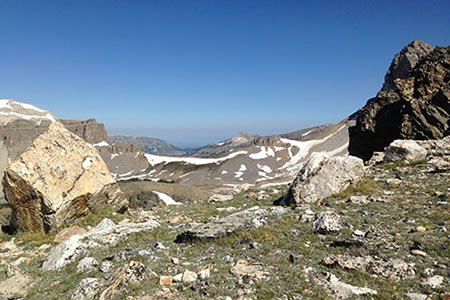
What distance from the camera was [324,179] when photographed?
13.2 metres

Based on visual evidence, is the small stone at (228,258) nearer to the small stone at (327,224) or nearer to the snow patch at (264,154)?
the small stone at (327,224)

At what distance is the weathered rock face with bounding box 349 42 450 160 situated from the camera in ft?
85.9

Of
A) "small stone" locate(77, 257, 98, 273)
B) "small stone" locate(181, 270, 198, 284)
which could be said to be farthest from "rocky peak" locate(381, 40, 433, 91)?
"small stone" locate(77, 257, 98, 273)

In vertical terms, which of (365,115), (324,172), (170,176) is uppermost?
(365,115)

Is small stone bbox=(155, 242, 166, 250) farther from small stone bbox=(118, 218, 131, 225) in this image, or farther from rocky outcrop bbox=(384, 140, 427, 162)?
rocky outcrop bbox=(384, 140, 427, 162)

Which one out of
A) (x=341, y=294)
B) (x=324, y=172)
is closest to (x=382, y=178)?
(x=324, y=172)

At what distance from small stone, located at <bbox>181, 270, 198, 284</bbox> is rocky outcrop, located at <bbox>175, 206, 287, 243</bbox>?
2.43 metres

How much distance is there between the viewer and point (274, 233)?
29.2 ft

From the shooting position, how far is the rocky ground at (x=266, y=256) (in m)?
5.72

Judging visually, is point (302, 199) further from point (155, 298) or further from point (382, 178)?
point (155, 298)

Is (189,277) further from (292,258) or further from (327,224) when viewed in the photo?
(327,224)

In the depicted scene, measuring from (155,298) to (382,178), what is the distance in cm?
1466

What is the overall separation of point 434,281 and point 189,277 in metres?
5.52

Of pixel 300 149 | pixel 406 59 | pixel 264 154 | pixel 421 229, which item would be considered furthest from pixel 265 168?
pixel 421 229
